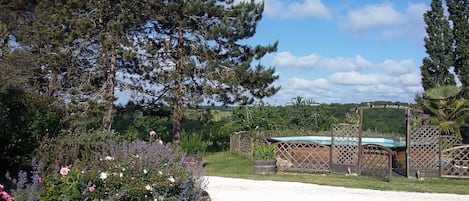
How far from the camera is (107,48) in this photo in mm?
14727

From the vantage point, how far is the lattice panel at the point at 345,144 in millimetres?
11586

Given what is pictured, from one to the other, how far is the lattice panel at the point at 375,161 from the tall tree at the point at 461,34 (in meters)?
8.42

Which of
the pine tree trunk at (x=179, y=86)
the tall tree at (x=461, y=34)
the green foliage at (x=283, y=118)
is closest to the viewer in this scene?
the pine tree trunk at (x=179, y=86)

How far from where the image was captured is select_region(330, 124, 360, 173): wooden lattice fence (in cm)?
1156

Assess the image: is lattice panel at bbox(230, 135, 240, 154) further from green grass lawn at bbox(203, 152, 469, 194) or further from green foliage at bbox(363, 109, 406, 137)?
green foliage at bbox(363, 109, 406, 137)

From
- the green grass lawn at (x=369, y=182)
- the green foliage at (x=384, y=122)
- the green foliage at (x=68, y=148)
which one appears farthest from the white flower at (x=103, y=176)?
the green foliage at (x=384, y=122)

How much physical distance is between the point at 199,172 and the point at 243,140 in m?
8.77

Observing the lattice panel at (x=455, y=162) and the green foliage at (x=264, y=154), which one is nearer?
the lattice panel at (x=455, y=162)

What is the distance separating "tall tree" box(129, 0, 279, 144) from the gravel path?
21.1ft

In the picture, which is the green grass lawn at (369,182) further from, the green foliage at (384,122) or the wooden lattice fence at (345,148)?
the green foliage at (384,122)

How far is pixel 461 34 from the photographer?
59.9ft

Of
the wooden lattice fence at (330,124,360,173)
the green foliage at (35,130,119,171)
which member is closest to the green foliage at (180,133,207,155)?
the wooden lattice fence at (330,124,360,173)

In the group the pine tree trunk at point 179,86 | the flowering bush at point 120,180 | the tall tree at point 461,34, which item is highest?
the tall tree at point 461,34

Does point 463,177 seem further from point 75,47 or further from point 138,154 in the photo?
point 75,47
